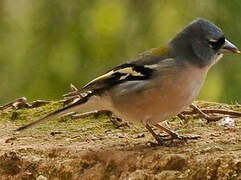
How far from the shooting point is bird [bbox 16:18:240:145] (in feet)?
16.9

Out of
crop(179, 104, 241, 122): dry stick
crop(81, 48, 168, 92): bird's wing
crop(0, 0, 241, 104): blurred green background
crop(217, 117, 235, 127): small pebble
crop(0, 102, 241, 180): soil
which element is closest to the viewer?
crop(0, 102, 241, 180): soil

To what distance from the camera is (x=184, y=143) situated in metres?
5.02

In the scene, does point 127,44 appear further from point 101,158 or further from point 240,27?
point 101,158

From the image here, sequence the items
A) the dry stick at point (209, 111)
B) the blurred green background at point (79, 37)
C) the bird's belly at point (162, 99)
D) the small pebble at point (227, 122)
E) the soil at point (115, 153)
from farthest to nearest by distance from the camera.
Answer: the blurred green background at point (79, 37)
the dry stick at point (209, 111)
the small pebble at point (227, 122)
the bird's belly at point (162, 99)
the soil at point (115, 153)

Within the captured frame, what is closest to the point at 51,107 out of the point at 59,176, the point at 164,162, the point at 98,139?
the point at 98,139

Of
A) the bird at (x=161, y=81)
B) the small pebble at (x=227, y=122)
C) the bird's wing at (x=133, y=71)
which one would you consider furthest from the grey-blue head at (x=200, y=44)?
the small pebble at (x=227, y=122)

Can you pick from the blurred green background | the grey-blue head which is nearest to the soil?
the grey-blue head

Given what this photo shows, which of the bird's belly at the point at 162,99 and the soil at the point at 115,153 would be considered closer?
the soil at the point at 115,153

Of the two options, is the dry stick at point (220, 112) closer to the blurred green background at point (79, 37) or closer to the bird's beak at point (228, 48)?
the bird's beak at point (228, 48)

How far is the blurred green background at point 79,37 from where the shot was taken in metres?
9.70

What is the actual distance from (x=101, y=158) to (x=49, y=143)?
24.1 inches

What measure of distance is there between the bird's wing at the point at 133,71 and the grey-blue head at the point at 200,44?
5.2 inches

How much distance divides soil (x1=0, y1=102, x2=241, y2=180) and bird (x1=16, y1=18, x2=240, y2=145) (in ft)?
0.70

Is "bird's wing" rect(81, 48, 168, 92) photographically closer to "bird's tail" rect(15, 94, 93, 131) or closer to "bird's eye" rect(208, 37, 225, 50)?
"bird's tail" rect(15, 94, 93, 131)
